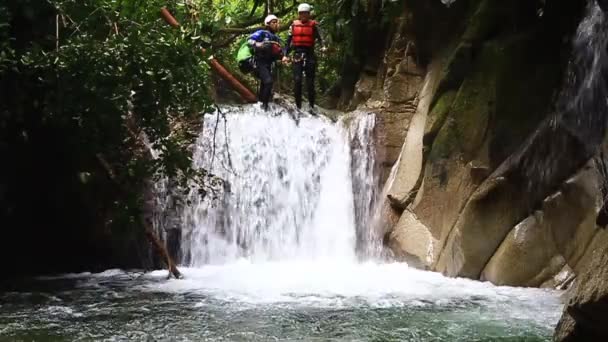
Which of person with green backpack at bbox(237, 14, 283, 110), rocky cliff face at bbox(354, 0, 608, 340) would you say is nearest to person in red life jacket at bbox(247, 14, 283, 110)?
person with green backpack at bbox(237, 14, 283, 110)

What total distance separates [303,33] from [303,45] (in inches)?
8.5

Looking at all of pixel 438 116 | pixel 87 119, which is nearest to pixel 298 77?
pixel 438 116

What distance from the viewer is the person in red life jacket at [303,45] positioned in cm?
1191

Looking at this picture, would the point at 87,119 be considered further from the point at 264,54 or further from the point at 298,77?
the point at 298,77

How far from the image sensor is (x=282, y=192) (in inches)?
438

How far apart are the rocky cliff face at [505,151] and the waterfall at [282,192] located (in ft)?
2.38

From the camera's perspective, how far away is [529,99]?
341 inches

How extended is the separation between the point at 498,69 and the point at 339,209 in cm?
328

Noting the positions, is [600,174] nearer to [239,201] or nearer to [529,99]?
[529,99]

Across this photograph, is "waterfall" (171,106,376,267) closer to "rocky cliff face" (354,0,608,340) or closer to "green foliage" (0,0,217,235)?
"rocky cliff face" (354,0,608,340)

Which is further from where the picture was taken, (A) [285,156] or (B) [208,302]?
(A) [285,156]

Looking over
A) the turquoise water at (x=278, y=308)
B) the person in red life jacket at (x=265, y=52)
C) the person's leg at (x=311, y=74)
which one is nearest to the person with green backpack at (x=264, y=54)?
the person in red life jacket at (x=265, y=52)

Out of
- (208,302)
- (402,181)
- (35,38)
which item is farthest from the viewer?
(402,181)

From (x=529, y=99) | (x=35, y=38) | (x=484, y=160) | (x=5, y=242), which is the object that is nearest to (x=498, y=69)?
(x=529, y=99)
